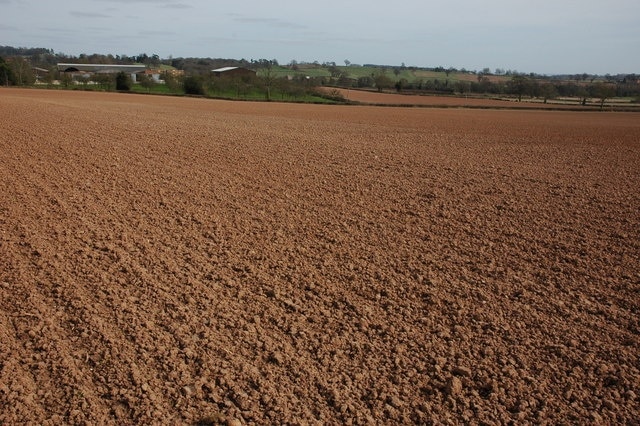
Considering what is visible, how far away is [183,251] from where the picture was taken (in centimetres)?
836

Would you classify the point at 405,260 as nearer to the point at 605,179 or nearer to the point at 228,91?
the point at 605,179

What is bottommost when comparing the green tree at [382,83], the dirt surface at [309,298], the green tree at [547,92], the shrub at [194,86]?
the dirt surface at [309,298]

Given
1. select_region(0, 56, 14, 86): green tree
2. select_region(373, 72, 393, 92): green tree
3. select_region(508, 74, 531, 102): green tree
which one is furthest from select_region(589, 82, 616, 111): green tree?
select_region(0, 56, 14, 86): green tree

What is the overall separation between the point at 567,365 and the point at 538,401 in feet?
2.77

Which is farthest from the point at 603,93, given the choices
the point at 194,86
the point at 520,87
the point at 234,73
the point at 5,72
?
the point at 5,72

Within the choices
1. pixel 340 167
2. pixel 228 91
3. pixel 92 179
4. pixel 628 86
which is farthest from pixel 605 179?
pixel 628 86

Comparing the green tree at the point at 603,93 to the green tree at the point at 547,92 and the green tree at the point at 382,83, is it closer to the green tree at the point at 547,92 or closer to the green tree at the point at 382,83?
the green tree at the point at 547,92

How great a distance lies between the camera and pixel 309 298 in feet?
22.7

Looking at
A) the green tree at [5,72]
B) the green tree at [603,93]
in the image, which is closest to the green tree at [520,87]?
the green tree at [603,93]

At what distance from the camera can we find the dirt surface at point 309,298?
4.87 metres

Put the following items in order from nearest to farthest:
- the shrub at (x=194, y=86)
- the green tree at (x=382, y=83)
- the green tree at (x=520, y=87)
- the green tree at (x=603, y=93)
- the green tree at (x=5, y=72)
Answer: the green tree at (x=603, y=93), the shrub at (x=194, y=86), the green tree at (x=5, y=72), the green tree at (x=520, y=87), the green tree at (x=382, y=83)

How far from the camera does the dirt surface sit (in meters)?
4.87

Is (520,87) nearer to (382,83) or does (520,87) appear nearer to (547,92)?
(547,92)

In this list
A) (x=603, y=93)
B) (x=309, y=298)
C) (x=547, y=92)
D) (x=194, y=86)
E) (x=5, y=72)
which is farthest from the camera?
(x=547, y=92)
